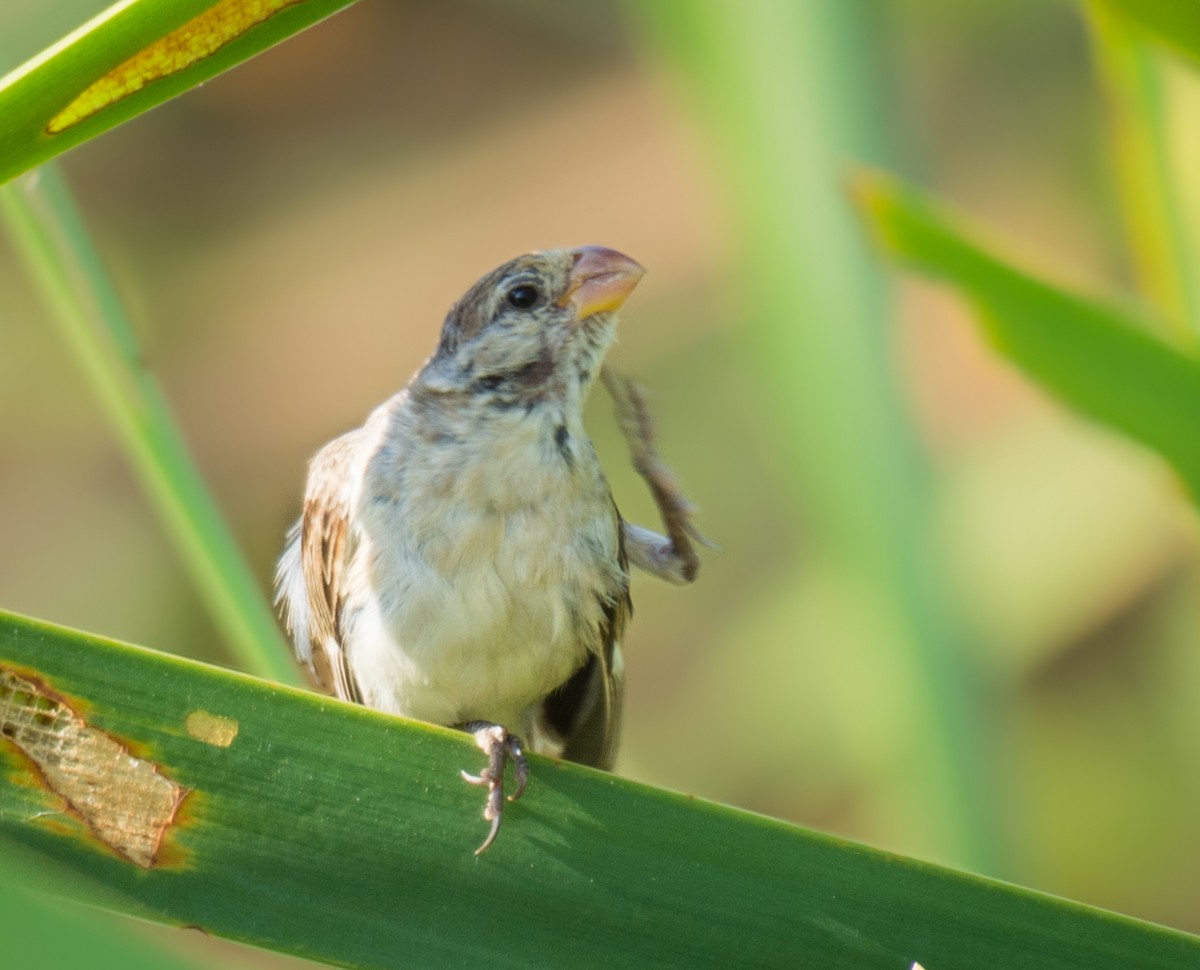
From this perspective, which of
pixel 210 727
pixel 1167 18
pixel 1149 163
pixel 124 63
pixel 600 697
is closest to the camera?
pixel 124 63

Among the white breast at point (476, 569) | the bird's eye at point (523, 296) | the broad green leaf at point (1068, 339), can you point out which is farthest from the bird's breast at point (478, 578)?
the broad green leaf at point (1068, 339)

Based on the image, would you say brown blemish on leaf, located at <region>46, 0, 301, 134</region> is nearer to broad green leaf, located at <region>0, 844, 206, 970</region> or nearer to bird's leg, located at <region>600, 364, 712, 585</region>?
Answer: broad green leaf, located at <region>0, 844, 206, 970</region>

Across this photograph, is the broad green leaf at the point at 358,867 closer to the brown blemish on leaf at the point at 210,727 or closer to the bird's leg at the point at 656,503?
the brown blemish on leaf at the point at 210,727

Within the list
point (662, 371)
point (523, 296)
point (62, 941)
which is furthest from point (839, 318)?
point (662, 371)

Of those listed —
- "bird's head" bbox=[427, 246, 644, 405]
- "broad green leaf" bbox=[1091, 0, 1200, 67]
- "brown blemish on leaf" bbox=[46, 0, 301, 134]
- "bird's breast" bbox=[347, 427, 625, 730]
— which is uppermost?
"brown blemish on leaf" bbox=[46, 0, 301, 134]

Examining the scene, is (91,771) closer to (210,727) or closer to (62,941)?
(210,727)

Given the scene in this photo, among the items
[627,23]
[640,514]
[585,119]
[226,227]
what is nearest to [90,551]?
[226,227]

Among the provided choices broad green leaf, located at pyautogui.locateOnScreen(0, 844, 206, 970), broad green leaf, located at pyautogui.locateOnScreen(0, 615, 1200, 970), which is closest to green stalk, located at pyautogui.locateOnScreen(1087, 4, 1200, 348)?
broad green leaf, located at pyautogui.locateOnScreen(0, 615, 1200, 970)
